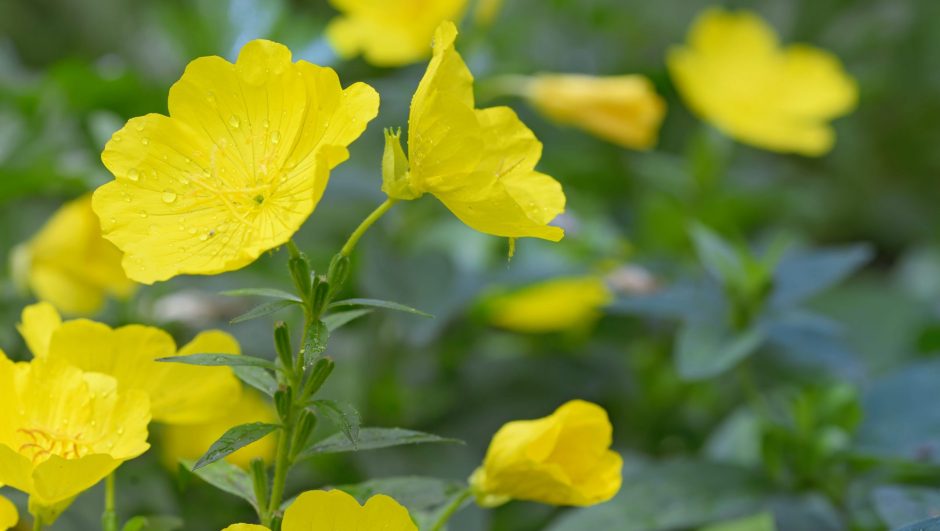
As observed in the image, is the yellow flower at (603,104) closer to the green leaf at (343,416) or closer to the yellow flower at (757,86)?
the yellow flower at (757,86)

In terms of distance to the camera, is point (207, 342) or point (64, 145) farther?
point (64, 145)

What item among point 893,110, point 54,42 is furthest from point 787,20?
point 54,42

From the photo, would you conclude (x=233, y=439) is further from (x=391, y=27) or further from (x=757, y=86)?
(x=757, y=86)

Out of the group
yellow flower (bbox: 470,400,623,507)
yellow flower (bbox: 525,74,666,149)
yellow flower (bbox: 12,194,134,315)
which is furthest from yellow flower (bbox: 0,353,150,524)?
yellow flower (bbox: 525,74,666,149)

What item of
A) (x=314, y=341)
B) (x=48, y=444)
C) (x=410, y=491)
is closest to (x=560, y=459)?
(x=410, y=491)

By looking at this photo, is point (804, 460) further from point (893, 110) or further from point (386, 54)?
point (893, 110)
